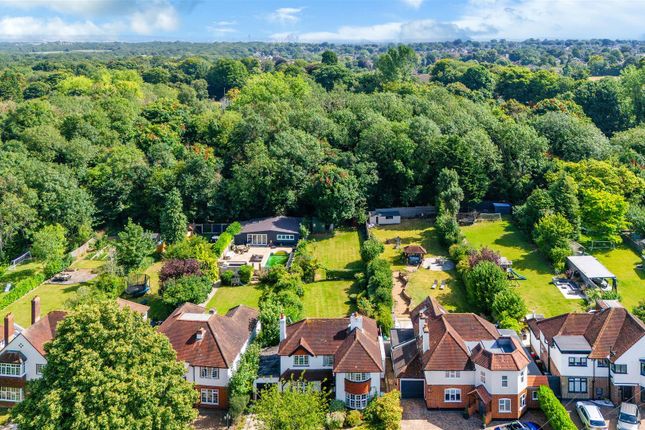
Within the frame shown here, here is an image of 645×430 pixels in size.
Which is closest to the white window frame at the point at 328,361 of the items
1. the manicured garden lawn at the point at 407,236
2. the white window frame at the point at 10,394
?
the white window frame at the point at 10,394

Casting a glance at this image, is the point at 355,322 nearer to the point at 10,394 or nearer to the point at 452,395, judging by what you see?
the point at 452,395

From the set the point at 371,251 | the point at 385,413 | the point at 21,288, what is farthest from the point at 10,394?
the point at 371,251

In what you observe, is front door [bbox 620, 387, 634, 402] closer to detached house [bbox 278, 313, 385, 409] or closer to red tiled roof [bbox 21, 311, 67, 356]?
detached house [bbox 278, 313, 385, 409]

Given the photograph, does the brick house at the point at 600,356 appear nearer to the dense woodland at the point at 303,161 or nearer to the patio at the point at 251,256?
the dense woodland at the point at 303,161

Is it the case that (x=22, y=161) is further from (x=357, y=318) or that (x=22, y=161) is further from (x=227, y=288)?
(x=357, y=318)

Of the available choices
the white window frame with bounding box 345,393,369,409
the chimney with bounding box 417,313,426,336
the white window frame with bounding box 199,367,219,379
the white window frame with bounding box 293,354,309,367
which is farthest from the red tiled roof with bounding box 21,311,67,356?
the chimney with bounding box 417,313,426,336

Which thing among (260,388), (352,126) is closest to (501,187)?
(352,126)
